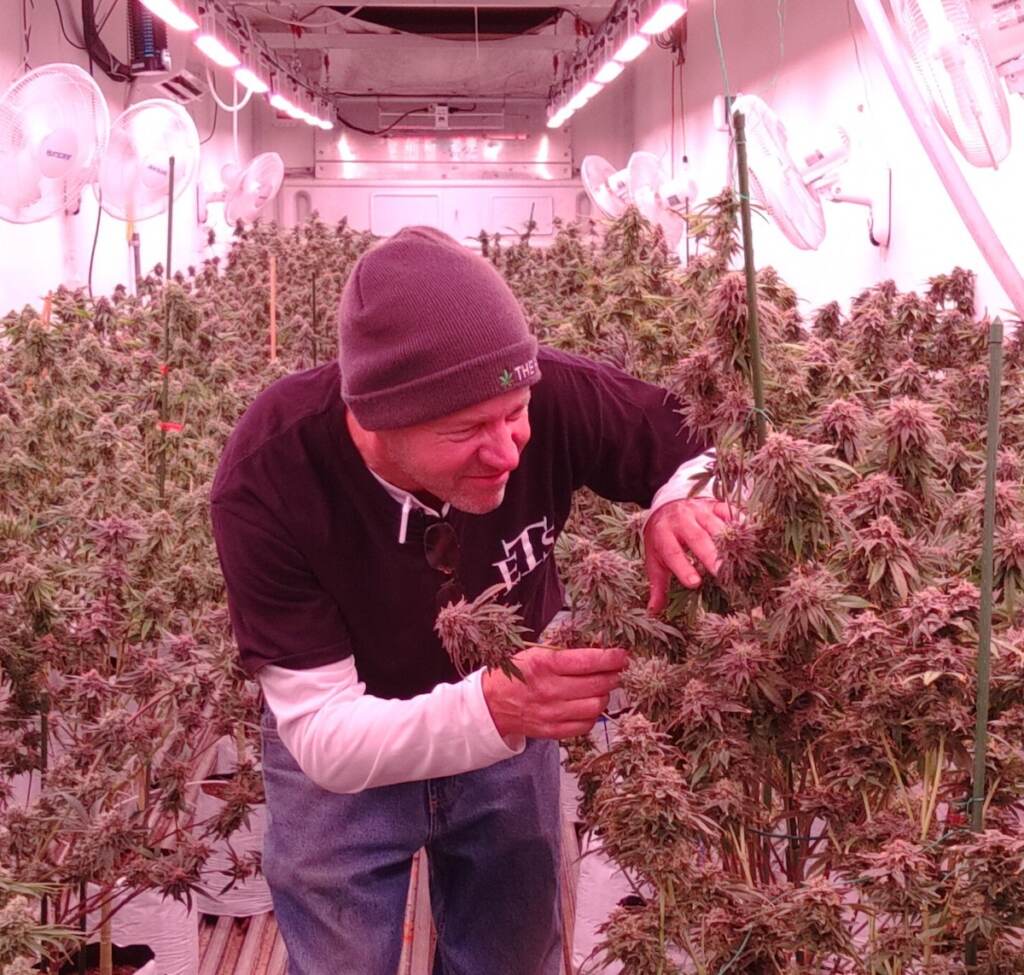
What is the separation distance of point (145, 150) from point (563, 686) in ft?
16.9

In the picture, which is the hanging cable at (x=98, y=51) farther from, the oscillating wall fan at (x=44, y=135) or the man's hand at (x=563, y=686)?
the man's hand at (x=563, y=686)

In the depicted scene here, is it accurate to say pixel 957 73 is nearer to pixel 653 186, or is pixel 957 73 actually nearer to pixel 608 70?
pixel 653 186

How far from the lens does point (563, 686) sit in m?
1.18

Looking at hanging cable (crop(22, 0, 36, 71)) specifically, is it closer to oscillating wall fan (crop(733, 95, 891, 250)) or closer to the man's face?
oscillating wall fan (crop(733, 95, 891, 250))

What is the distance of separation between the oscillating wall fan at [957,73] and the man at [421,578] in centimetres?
119

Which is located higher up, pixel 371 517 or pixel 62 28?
pixel 62 28

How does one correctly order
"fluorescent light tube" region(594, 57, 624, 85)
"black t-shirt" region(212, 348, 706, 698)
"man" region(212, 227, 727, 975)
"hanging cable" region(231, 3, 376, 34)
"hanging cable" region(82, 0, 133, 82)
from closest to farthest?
"man" region(212, 227, 727, 975) → "black t-shirt" region(212, 348, 706, 698) → "hanging cable" region(82, 0, 133, 82) → "fluorescent light tube" region(594, 57, 624, 85) → "hanging cable" region(231, 3, 376, 34)

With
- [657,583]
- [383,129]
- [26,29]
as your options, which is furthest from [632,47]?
[383,129]

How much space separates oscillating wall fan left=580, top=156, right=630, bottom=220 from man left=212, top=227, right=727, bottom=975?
5.54 metres

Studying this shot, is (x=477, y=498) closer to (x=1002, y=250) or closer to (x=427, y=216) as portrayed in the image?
(x=1002, y=250)

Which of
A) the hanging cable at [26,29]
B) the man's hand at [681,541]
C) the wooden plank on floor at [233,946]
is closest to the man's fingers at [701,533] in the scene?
the man's hand at [681,541]

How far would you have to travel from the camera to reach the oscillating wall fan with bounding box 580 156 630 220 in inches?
288

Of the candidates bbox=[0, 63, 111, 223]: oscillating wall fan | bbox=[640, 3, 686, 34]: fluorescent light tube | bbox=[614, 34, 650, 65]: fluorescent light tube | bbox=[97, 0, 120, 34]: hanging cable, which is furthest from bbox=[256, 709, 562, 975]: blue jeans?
bbox=[97, 0, 120, 34]: hanging cable

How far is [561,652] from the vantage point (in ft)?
3.80
